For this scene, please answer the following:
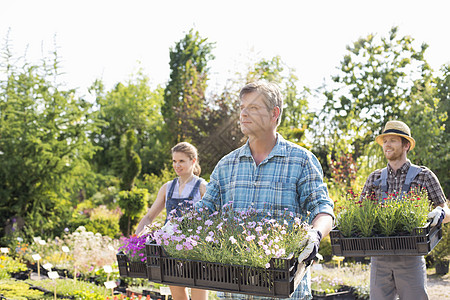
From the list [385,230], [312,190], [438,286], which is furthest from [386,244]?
[438,286]

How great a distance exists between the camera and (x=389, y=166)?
355cm

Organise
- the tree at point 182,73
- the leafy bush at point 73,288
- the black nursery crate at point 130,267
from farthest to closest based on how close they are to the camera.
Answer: the tree at point 182,73, the leafy bush at point 73,288, the black nursery crate at point 130,267

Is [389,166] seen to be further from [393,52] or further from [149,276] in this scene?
[393,52]

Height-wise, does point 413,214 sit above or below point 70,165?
below

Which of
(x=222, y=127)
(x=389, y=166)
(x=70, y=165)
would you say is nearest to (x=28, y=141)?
(x=70, y=165)

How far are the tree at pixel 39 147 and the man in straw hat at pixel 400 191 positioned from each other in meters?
7.27

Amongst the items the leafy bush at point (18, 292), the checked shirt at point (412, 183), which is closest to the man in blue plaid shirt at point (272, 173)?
the checked shirt at point (412, 183)

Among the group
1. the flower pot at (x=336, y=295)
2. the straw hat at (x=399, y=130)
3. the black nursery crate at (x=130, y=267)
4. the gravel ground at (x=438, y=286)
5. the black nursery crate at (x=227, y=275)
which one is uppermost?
the straw hat at (x=399, y=130)

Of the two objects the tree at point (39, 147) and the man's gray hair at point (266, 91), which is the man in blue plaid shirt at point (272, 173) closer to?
the man's gray hair at point (266, 91)

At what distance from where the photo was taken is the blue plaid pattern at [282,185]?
2145mm

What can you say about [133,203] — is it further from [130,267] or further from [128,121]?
[128,121]

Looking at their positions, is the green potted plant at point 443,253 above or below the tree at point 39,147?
below

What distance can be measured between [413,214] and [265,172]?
3.76 feet

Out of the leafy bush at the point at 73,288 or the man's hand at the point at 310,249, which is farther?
the leafy bush at the point at 73,288
